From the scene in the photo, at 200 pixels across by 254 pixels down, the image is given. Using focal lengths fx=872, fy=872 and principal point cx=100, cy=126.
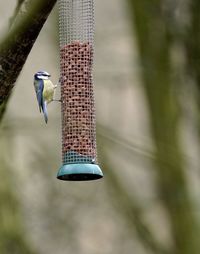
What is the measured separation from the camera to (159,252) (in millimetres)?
6223

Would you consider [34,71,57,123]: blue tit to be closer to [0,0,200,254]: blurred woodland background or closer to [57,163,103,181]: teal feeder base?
[57,163,103,181]: teal feeder base

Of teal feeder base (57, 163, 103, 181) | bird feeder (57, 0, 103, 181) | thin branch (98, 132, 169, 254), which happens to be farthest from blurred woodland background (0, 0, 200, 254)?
teal feeder base (57, 163, 103, 181)

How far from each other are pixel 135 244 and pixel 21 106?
146 cm

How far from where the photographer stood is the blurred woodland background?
623cm

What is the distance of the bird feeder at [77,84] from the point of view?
420cm

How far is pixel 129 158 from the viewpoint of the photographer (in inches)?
266

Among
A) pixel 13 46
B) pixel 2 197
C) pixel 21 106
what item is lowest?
pixel 2 197

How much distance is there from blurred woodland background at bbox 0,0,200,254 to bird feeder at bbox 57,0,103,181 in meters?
1.67

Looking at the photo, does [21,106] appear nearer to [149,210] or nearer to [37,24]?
[149,210]

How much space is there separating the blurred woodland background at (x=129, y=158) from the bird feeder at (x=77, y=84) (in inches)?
65.8

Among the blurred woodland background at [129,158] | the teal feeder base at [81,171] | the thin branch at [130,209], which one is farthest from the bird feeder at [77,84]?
the thin branch at [130,209]

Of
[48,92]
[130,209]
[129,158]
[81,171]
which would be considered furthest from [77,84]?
[129,158]

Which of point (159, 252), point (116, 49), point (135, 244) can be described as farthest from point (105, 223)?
point (116, 49)

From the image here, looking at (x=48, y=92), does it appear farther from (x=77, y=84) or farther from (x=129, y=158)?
(x=129, y=158)
